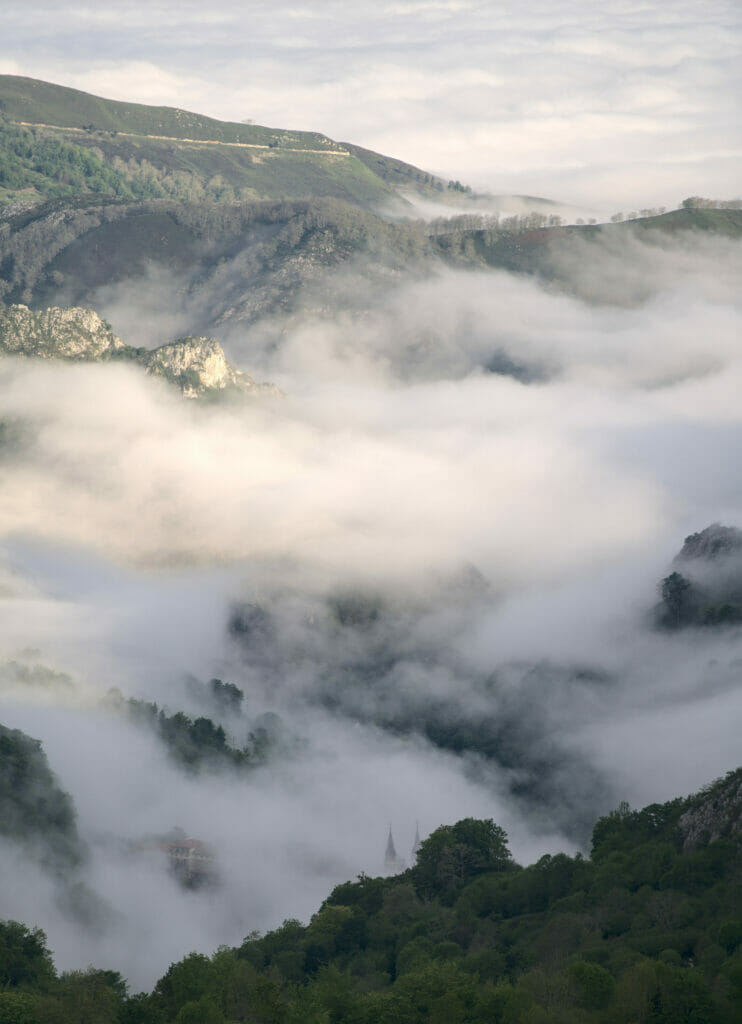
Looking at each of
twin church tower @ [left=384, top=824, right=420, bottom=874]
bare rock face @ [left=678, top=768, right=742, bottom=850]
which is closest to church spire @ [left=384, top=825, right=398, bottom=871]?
twin church tower @ [left=384, top=824, right=420, bottom=874]

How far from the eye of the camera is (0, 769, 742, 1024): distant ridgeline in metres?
87.1

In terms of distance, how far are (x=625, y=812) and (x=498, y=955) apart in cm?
2786

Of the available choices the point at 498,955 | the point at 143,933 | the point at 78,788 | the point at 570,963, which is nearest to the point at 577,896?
the point at 498,955

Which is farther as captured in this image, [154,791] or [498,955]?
[154,791]

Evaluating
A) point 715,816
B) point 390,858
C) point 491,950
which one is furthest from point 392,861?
point 491,950

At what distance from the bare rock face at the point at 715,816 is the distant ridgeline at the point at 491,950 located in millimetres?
142

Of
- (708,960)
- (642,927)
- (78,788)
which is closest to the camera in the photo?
(708,960)

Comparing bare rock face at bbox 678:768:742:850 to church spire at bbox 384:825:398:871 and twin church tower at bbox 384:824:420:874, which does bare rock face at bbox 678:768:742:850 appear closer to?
twin church tower at bbox 384:824:420:874

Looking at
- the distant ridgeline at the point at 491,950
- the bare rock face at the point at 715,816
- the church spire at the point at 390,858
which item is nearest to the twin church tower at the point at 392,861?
the church spire at the point at 390,858

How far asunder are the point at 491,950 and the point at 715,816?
814 inches

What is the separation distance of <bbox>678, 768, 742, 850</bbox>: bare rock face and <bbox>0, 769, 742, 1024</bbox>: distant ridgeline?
14cm

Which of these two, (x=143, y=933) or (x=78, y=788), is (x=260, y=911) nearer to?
(x=143, y=933)

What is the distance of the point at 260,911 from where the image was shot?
15750 cm

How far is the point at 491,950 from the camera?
354ft
